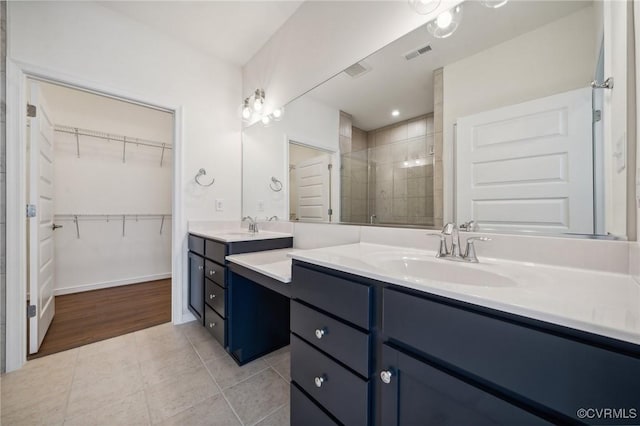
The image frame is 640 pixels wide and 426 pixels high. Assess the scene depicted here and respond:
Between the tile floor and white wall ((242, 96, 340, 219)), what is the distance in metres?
1.15

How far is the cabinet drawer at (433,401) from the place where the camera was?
1.63 ft

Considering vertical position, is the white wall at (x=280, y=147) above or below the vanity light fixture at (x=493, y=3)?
below

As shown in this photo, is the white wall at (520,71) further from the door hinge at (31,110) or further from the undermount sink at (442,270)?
the door hinge at (31,110)

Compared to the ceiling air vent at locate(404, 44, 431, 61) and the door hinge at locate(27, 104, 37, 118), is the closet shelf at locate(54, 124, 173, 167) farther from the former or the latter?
the ceiling air vent at locate(404, 44, 431, 61)

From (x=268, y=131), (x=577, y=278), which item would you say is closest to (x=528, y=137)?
(x=577, y=278)

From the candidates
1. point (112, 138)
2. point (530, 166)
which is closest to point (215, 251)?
point (530, 166)

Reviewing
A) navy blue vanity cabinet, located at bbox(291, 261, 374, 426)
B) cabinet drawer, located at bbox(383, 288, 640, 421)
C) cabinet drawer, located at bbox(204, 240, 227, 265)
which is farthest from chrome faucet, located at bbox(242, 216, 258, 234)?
cabinet drawer, located at bbox(383, 288, 640, 421)

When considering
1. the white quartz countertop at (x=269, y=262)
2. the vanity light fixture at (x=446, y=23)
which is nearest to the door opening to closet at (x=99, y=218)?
the white quartz countertop at (x=269, y=262)

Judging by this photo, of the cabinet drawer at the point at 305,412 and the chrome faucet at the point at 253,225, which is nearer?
the cabinet drawer at the point at 305,412

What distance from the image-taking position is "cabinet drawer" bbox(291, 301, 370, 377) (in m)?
0.76

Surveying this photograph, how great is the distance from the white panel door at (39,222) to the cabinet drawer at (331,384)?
2.00 meters

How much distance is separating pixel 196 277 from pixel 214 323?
49 cm

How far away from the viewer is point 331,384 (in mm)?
856

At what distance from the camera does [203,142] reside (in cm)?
237
